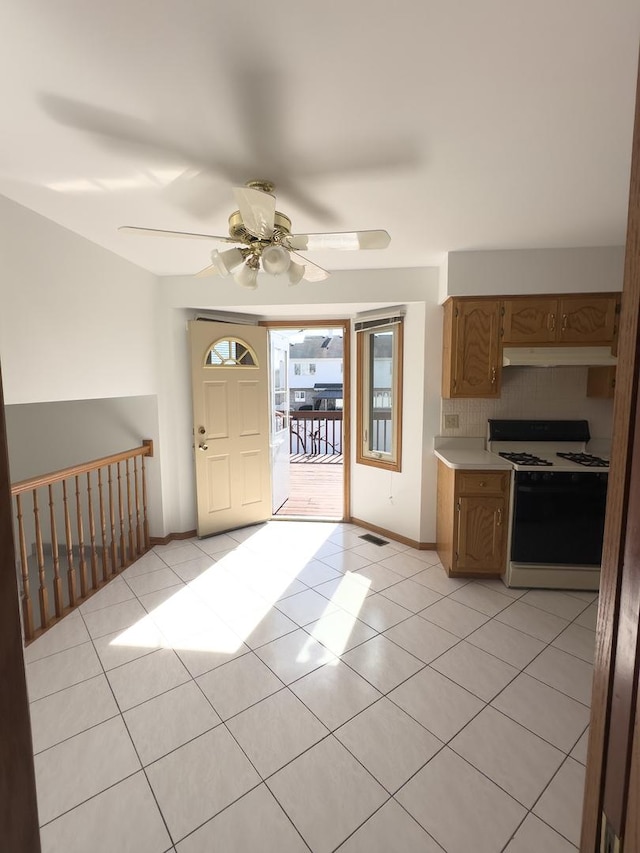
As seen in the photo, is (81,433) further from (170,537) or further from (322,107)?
(322,107)

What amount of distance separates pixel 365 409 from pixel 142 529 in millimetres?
2388

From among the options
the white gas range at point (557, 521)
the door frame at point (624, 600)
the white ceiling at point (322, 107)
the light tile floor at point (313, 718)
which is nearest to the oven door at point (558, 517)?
the white gas range at point (557, 521)

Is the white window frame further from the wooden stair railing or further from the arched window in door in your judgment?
the wooden stair railing

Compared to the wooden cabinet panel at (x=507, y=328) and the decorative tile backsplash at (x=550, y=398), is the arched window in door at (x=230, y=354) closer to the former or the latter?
the wooden cabinet panel at (x=507, y=328)

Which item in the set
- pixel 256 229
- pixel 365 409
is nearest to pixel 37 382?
pixel 256 229

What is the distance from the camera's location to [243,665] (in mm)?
2094

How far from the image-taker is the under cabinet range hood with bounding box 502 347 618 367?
2781mm

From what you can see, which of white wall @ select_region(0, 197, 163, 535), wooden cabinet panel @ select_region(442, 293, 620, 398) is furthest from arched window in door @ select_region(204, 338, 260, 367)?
wooden cabinet panel @ select_region(442, 293, 620, 398)

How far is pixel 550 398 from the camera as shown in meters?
3.25

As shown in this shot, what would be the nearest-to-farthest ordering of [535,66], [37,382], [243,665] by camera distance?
Answer: [535,66], [243,665], [37,382]

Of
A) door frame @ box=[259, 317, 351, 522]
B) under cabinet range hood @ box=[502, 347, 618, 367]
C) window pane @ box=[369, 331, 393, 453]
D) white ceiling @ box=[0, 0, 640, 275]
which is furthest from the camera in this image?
door frame @ box=[259, 317, 351, 522]

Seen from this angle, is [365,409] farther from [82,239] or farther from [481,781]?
[481,781]

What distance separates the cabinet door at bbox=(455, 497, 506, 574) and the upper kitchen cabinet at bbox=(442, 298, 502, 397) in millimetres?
840

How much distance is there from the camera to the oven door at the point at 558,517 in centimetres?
269
